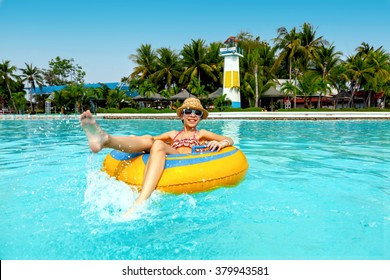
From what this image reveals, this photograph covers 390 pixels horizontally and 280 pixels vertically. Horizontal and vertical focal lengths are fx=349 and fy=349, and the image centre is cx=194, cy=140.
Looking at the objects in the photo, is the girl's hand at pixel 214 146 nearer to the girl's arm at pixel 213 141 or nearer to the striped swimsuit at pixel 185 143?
the girl's arm at pixel 213 141

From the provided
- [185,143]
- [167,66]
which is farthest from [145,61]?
[185,143]

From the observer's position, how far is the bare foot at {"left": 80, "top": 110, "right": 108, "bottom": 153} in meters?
3.07

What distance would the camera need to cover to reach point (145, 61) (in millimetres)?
37188

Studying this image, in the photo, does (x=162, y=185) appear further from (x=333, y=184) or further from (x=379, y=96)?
(x=379, y=96)

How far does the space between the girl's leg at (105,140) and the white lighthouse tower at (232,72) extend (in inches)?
1064

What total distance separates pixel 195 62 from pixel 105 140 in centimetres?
3190

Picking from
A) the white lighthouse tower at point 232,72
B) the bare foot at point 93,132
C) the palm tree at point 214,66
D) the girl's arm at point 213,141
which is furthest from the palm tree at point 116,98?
the bare foot at point 93,132

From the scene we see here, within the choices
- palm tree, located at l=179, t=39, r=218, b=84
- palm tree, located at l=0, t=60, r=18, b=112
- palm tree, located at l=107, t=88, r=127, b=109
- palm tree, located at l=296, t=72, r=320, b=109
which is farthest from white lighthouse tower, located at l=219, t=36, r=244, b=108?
palm tree, located at l=0, t=60, r=18, b=112

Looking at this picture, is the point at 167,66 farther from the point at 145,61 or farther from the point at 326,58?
the point at 326,58

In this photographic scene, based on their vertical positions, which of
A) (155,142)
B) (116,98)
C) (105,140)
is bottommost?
(155,142)

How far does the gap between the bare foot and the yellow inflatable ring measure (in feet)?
2.72

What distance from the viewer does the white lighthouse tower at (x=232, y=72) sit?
3048 cm

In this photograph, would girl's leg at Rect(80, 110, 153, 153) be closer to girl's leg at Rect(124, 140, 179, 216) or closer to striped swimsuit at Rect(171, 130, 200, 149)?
girl's leg at Rect(124, 140, 179, 216)

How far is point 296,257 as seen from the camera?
275cm
